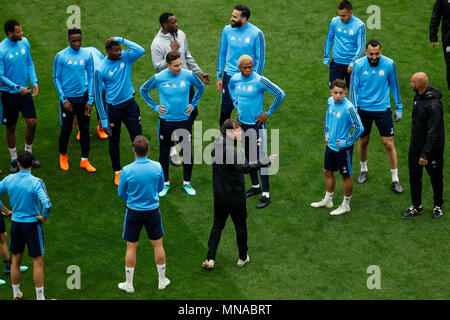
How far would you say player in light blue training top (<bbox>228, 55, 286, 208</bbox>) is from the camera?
10148 mm

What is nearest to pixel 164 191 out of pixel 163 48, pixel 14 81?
pixel 163 48

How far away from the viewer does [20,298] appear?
8312 millimetres

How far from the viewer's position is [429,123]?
30.7 feet

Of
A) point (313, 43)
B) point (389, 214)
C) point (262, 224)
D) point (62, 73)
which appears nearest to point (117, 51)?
point (62, 73)

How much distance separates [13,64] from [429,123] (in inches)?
241

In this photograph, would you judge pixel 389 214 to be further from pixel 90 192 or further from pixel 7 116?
pixel 7 116

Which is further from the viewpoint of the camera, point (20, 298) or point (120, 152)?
point (120, 152)

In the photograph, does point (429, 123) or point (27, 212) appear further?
point (429, 123)

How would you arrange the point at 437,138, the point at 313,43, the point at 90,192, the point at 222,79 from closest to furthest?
the point at 437,138 < the point at 90,192 < the point at 222,79 < the point at 313,43

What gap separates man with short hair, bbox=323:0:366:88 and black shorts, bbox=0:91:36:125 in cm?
496

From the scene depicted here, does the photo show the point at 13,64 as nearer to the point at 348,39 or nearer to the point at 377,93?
the point at 348,39

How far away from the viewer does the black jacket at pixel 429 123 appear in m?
9.30

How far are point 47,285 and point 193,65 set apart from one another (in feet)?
14.1

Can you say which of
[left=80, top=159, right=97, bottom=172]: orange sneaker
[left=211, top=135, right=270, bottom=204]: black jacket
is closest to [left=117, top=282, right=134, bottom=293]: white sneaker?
[left=211, top=135, right=270, bottom=204]: black jacket
